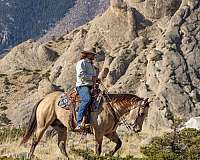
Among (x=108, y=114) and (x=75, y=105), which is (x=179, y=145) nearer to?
(x=108, y=114)

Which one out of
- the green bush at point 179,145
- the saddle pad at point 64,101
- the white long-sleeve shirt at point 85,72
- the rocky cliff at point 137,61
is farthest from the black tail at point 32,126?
the rocky cliff at point 137,61

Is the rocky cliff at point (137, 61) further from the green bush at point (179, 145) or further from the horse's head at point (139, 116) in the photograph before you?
the horse's head at point (139, 116)

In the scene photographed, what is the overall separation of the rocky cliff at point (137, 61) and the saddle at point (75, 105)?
19.9 m

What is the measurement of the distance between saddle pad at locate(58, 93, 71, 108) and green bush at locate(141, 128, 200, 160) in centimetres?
262

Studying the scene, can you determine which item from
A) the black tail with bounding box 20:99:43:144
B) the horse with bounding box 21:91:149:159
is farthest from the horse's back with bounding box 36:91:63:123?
the black tail with bounding box 20:99:43:144

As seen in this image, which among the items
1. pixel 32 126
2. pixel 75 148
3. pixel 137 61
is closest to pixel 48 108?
pixel 32 126

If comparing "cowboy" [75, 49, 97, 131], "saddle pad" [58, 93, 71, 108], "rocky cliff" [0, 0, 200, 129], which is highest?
"cowboy" [75, 49, 97, 131]

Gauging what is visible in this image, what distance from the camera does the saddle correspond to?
1778 centimetres

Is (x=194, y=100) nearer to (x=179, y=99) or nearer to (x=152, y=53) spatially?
(x=179, y=99)

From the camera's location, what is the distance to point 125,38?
54281 mm

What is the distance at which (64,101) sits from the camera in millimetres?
18609

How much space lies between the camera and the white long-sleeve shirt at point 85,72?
58.1ft

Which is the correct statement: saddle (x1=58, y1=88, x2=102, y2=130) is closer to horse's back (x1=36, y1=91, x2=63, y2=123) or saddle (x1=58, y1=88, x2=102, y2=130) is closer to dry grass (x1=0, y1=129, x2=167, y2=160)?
horse's back (x1=36, y1=91, x2=63, y2=123)

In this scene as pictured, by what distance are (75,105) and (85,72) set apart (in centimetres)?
117
